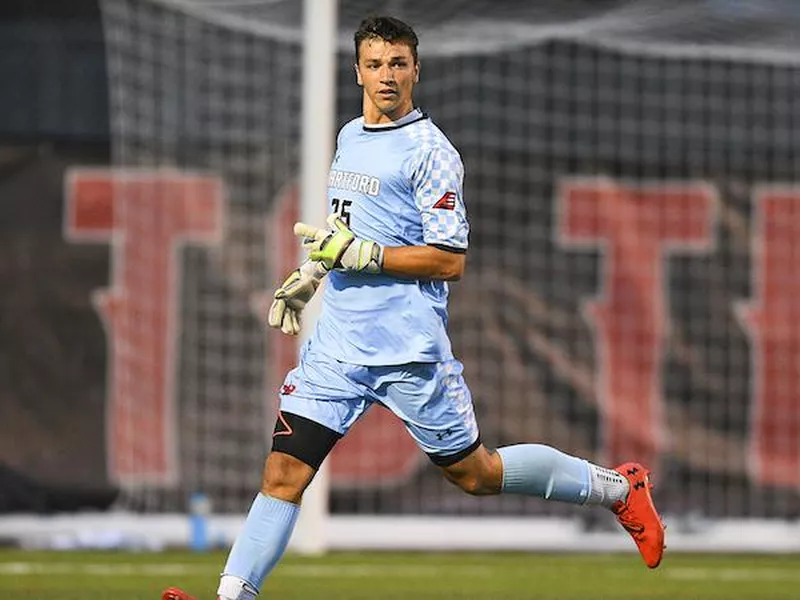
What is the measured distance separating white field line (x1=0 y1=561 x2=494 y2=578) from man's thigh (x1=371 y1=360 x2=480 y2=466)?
359cm

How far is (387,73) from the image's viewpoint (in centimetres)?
673

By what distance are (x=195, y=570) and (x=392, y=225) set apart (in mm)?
4257

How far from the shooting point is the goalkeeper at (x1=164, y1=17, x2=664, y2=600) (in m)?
6.68

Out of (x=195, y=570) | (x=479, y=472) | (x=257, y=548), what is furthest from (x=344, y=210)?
(x=195, y=570)

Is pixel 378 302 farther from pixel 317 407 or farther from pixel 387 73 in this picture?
pixel 387 73

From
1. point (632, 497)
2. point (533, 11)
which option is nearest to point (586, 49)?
point (533, 11)

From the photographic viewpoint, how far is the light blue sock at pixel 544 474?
7.23 meters

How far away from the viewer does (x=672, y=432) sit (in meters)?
13.4

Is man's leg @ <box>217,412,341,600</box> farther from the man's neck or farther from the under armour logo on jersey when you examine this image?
the man's neck

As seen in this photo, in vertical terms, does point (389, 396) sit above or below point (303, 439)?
above

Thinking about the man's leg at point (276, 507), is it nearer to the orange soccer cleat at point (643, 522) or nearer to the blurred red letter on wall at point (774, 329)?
the orange soccer cleat at point (643, 522)

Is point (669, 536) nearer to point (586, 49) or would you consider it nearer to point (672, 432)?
point (672, 432)

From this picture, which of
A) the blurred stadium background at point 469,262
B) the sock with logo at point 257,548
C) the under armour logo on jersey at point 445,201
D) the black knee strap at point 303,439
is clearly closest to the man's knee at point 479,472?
the black knee strap at point 303,439

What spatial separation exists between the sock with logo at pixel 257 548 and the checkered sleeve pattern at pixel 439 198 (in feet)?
3.23
